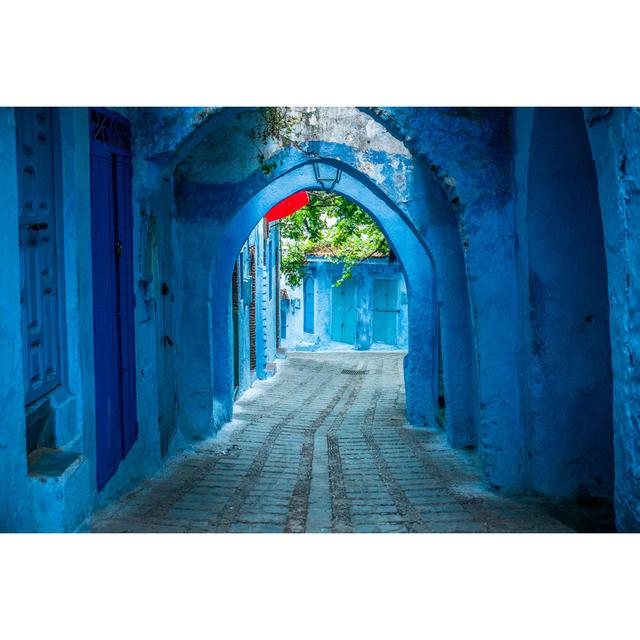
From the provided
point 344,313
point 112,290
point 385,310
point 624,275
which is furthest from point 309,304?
point 624,275

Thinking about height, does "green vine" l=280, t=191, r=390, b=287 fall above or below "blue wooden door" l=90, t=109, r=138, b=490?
above

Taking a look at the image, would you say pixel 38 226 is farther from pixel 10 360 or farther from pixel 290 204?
pixel 290 204

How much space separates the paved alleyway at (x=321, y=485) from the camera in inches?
161

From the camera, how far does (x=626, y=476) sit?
2.96 m

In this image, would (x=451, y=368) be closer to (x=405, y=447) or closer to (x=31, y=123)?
(x=405, y=447)

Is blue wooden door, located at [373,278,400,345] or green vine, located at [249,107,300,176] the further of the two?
blue wooden door, located at [373,278,400,345]

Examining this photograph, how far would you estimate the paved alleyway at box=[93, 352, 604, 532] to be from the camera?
409cm

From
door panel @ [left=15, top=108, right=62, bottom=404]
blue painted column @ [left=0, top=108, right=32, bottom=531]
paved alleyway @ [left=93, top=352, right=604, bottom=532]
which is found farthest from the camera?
paved alleyway @ [left=93, top=352, right=604, bottom=532]

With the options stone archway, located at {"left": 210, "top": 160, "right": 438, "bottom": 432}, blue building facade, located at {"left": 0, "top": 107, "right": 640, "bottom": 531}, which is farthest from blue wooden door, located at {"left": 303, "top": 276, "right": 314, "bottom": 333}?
blue building facade, located at {"left": 0, "top": 107, "right": 640, "bottom": 531}

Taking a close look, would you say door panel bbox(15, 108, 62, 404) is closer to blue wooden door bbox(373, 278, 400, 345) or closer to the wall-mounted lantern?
the wall-mounted lantern

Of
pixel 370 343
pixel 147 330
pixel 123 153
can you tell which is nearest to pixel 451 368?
pixel 147 330

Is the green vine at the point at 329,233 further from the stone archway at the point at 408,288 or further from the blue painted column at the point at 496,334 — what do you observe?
the blue painted column at the point at 496,334

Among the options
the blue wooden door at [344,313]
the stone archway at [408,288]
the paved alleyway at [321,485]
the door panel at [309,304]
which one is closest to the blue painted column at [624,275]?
the paved alleyway at [321,485]

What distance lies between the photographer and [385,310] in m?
20.2
